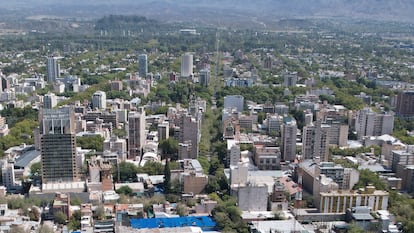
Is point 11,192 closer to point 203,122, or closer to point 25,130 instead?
point 25,130

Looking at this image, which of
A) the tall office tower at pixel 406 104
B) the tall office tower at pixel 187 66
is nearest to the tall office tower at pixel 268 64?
the tall office tower at pixel 187 66

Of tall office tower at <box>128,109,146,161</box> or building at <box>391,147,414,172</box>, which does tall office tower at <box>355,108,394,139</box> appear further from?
tall office tower at <box>128,109,146,161</box>

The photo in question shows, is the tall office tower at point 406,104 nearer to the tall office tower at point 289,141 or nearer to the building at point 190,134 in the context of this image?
the tall office tower at point 289,141

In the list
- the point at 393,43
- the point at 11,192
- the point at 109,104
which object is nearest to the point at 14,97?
the point at 109,104

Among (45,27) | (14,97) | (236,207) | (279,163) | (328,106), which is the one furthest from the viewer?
(45,27)

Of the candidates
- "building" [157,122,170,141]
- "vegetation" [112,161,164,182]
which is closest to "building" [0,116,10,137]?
"building" [157,122,170,141]

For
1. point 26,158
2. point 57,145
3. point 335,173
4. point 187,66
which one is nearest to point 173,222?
point 57,145
